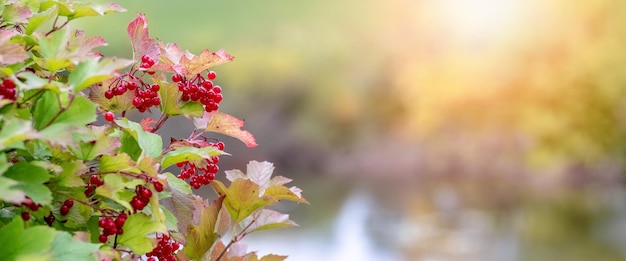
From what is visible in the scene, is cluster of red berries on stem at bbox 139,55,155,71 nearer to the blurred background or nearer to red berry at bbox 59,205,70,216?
red berry at bbox 59,205,70,216

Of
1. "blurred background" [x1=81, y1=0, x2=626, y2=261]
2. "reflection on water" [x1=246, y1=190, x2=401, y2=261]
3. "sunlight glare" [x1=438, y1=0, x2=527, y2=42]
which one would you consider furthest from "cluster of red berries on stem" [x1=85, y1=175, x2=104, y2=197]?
"sunlight glare" [x1=438, y1=0, x2=527, y2=42]

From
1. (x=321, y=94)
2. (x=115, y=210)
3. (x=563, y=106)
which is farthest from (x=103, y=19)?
(x=115, y=210)

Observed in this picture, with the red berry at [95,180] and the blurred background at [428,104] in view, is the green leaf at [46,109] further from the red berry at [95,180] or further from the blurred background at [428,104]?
the blurred background at [428,104]

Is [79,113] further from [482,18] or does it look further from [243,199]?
[482,18]

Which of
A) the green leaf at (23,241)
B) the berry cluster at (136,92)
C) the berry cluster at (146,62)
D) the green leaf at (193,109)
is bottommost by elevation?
the green leaf at (23,241)

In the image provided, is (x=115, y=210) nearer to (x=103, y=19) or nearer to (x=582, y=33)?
(x=103, y=19)

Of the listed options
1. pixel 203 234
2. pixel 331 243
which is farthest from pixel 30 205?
pixel 331 243

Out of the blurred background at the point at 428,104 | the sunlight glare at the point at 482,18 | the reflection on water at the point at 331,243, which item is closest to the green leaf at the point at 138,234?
the reflection on water at the point at 331,243
